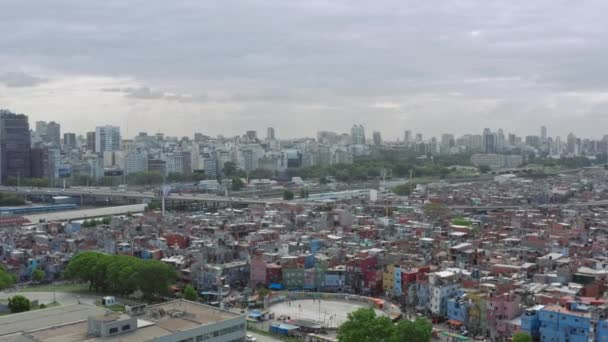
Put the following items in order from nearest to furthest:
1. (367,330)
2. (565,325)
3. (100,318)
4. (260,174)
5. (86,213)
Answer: (100,318)
(367,330)
(565,325)
(86,213)
(260,174)

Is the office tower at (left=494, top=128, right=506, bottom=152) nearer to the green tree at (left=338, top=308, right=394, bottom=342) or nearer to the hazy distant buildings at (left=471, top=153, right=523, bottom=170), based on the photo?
the hazy distant buildings at (left=471, top=153, right=523, bottom=170)

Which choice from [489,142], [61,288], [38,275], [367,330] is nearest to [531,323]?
[367,330]

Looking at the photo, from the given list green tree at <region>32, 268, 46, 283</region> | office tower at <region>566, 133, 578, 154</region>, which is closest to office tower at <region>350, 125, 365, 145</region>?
office tower at <region>566, 133, 578, 154</region>

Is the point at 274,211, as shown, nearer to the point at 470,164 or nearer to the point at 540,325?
the point at 540,325

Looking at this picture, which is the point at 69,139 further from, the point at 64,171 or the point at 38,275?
the point at 38,275

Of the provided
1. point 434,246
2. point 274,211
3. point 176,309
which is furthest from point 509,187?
point 176,309

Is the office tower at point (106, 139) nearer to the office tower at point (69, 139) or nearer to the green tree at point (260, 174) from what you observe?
the office tower at point (69, 139)
